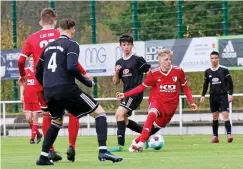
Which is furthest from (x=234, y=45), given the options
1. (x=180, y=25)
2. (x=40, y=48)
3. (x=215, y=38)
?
(x=40, y=48)

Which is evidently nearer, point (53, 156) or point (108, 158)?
point (108, 158)

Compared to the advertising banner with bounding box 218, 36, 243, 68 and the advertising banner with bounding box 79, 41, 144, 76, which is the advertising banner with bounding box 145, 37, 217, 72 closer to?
the advertising banner with bounding box 218, 36, 243, 68

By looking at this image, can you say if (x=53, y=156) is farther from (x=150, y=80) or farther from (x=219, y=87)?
(x=219, y=87)

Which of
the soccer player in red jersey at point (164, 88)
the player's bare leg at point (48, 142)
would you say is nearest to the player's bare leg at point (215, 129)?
the soccer player in red jersey at point (164, 88)

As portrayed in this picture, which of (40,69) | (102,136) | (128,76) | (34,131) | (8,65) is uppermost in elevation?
(40,69)

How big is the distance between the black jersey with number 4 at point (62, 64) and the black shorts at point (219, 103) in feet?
27.3

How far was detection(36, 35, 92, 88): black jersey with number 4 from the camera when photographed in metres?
11.7

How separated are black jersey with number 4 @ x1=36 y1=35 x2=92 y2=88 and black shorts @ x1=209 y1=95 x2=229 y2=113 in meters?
8.32

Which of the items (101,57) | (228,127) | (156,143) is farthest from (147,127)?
(101,57)

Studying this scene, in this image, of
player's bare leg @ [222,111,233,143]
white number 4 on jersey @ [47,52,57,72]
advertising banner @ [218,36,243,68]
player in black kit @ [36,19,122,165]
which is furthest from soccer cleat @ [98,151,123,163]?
advertising banner @ [218,36,243,68]

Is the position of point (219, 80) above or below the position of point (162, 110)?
above

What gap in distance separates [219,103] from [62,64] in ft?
28.1

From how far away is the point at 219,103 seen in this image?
781 inches

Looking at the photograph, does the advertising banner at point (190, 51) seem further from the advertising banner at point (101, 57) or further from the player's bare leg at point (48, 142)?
the player's bare leg at point (48, 142)
